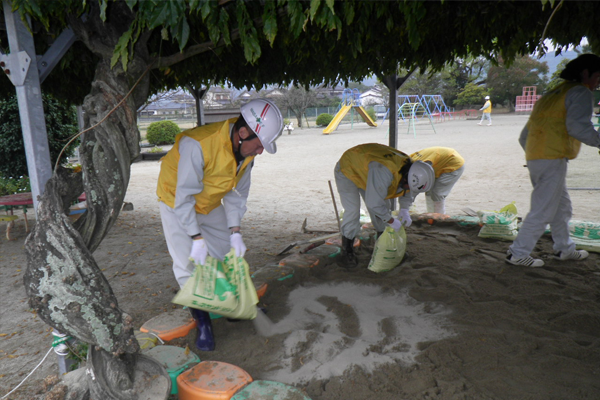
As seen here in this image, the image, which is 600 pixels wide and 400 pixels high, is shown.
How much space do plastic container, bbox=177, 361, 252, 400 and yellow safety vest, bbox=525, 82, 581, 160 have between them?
3.16 m

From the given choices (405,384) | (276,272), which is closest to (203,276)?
(405,384)

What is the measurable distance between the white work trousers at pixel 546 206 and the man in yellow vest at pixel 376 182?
1.02 m

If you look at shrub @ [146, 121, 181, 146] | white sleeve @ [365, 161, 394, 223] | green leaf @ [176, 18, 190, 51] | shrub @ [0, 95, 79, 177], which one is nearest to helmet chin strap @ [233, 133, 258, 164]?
green leaf @ [176, 18, 190, 51]

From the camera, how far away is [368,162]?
3.81 meters

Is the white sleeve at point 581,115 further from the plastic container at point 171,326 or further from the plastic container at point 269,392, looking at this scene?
the plastic container at point 171,326

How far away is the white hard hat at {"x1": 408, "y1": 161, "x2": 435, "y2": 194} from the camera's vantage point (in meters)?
3.53

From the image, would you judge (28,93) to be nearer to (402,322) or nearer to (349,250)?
(402,322)

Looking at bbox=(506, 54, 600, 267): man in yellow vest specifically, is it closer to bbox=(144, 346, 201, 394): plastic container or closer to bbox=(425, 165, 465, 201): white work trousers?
bbox=(425, 165, 465, 201): white work trousers

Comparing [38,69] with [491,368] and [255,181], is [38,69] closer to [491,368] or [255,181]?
[491,368]

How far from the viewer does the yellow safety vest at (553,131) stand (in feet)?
11.6

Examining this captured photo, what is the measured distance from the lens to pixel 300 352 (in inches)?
99.6

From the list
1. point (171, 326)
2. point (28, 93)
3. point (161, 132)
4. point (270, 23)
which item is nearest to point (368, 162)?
point (270, 23)

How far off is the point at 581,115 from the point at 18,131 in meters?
7.95

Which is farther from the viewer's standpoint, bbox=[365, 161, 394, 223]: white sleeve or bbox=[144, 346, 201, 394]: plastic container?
bbox=[365, 161, 394, 223]: white sleeve
